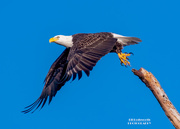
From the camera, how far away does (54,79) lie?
34.4 feet

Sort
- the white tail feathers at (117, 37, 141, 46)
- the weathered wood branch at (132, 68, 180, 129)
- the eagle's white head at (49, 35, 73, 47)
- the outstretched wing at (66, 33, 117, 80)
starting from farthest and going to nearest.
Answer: the eagle's white head at (49, 35, 73, 47) → the white tail feathers at (117, 37, 141, 46) → the weathered wood branch at (132, 68, 180, 129) → the outstretched wing at (66, 33, 117, 80)

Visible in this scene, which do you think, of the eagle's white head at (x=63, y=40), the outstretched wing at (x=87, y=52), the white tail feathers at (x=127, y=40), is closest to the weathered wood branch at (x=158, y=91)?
the outstretched wing at (x=87, y=52)

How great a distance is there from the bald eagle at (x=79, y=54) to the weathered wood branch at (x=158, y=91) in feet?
2.82

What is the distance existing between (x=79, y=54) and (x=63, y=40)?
1.53m

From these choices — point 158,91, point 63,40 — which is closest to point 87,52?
point 63,40

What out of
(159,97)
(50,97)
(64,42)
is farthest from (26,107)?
(159,97)

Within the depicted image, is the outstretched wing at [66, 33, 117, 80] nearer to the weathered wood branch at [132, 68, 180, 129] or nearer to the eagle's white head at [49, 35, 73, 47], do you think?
the eagle's white head at [49, 35, 73, 47]

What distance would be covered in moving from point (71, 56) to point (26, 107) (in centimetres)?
219

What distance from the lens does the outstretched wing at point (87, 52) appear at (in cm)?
829

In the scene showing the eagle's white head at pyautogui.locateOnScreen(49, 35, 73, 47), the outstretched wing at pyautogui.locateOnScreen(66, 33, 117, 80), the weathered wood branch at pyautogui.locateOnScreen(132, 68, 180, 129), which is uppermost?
the eagle's white head at pyautogui.locateOnScreen(49, 35, 73, 47)

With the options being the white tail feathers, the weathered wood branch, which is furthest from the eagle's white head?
Result: the weathered wood branch

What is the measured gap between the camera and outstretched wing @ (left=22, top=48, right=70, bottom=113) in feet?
34.2

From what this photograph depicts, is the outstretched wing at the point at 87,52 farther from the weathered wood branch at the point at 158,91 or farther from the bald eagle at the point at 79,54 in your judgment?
the weathered wood branch at the point at 158,91

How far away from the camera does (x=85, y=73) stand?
8.06 meters
